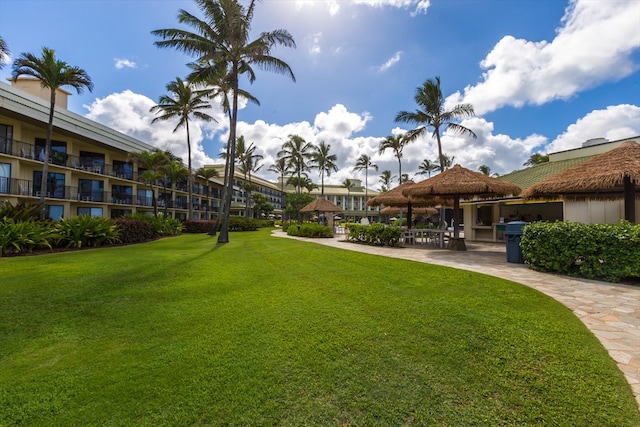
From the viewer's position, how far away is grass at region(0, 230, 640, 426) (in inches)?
89.7

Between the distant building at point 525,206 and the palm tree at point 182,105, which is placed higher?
the palm tree at point 182,105

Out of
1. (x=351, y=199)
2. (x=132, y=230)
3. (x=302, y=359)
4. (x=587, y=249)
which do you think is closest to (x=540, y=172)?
(x=587, y=249)

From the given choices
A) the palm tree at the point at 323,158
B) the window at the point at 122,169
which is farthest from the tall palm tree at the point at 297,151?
the window at the point at 122,169

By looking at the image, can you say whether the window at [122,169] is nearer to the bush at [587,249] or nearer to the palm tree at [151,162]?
the palm tree at [151,162]

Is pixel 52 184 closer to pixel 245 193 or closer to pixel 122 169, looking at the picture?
pixel 122 169

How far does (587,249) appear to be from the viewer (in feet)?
21.7

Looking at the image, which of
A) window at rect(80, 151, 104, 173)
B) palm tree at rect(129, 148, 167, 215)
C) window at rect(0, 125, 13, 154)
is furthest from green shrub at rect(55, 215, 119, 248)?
window at rect(80, 151, 104, 173)

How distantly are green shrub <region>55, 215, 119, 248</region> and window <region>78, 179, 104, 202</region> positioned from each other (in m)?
11.9

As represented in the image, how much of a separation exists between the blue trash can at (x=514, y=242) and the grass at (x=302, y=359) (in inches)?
163

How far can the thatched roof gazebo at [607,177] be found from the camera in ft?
24.3

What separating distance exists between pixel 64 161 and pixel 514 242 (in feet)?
92.9

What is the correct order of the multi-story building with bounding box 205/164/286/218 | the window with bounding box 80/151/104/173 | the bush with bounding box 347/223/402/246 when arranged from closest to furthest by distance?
the bush with bounding box 347/223/402/246
the window with bounding box 80/151/104/173
the multi-story building with bounding box 205/164/286/218

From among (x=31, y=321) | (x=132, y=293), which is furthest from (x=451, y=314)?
(x=31, y=321)

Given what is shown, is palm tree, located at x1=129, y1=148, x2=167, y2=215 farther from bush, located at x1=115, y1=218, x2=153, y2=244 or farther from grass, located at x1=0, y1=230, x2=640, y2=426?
grass, located at x1=0, y1=230, x2=640, y2=426
